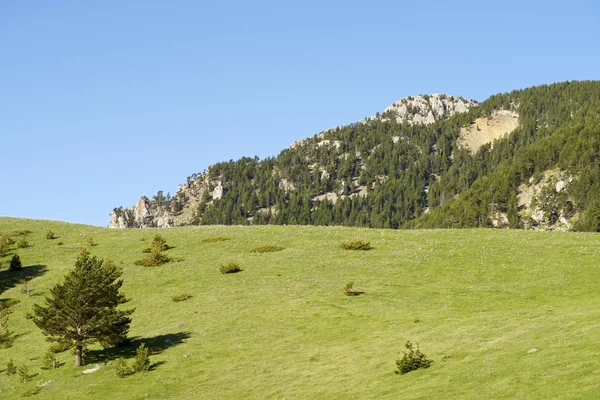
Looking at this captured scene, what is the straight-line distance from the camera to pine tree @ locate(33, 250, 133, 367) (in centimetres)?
3834

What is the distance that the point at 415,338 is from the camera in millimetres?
36188

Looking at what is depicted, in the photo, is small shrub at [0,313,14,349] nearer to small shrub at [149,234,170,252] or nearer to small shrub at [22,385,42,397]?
small shrub at [22,385,42,397]

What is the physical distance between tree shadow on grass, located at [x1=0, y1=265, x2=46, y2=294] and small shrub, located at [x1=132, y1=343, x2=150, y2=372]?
956 inches

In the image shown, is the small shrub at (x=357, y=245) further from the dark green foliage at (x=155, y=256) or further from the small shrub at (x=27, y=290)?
the small shrub at (x=27, y=290)

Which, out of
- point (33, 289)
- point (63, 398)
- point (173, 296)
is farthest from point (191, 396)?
point (33, 289)

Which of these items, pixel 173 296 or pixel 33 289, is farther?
pixel 33 289

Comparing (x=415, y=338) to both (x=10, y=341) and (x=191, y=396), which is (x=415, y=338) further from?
(x=10, y=341)

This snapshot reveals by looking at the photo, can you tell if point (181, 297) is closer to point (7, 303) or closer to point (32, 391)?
point (7, 303)

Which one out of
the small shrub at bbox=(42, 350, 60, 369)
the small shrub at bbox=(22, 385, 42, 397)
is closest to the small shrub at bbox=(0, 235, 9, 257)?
the small shrub at bbox=(42, 350, 60, 369)

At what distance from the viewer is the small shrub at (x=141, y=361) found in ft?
118

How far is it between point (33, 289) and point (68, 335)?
1852 centimetres

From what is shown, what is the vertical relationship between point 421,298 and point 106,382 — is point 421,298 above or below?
above

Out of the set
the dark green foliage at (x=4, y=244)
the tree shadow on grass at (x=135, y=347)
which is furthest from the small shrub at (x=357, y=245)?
the dark green foliage at (x=4, y=244)

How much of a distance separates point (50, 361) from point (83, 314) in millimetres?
3650
